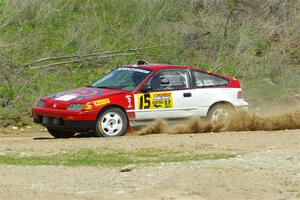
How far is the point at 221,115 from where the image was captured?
629 inches

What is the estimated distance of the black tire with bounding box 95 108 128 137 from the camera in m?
14.6

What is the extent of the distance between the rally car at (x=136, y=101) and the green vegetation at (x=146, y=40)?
13.1 ft

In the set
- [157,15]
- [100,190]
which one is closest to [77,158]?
[100,190]

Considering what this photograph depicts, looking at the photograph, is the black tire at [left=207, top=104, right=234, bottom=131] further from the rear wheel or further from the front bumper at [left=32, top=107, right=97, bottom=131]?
the front bumper at [left=32, top=107, right=97, bottom=131]

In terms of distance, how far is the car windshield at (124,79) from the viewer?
15.3m

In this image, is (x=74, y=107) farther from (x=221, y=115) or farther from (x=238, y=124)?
(x=238, y=124)

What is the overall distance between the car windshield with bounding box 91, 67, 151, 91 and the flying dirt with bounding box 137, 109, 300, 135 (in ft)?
2.70

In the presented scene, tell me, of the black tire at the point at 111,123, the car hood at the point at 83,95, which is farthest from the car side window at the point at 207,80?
the black tire at the point at 111,123

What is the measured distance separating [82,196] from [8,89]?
10476 mm

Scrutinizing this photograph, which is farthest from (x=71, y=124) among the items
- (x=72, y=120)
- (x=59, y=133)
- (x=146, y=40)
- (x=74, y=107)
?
(x=146, y=40)

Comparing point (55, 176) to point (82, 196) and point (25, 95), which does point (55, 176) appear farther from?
point (25, 95)

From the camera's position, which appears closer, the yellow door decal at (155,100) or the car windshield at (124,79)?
the yellow door decal at (155,100)

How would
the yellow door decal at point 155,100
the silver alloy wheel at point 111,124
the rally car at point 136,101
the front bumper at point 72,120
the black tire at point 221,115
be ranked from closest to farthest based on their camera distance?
the front bumper at point 72,120, the rally car at point 136,101, the silver alloy wheel at point 111,124, the yellow door decal at point 155,100, the black tire at point 221,115

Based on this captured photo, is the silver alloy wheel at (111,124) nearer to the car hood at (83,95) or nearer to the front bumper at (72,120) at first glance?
the front bumper at (72,120)
